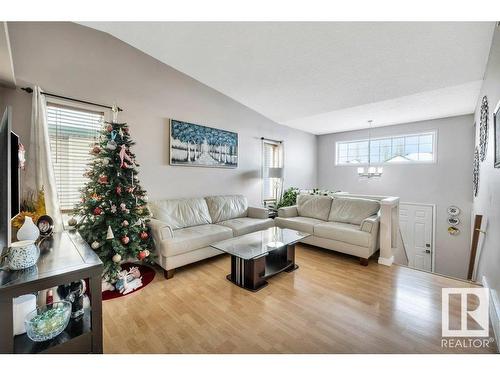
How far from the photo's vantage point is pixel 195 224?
331 centimetres

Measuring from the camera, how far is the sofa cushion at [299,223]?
3.53m

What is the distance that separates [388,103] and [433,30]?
6.09 feet

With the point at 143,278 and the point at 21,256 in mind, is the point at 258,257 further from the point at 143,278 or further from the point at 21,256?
the point at 21,256

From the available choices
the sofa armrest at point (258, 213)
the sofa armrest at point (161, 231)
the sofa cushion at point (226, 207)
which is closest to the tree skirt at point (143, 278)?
the sofa armrest at point (161, 231)

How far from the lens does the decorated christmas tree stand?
2234 mm

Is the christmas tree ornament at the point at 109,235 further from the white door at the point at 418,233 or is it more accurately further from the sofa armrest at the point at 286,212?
the white door at the point at 418,233

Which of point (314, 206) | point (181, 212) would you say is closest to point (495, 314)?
point (314, 206)

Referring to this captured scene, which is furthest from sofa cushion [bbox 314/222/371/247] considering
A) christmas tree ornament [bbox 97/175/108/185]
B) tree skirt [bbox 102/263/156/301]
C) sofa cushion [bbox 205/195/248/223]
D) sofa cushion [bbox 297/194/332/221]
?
christmas tree ornament [bbox 97/175/108/185]

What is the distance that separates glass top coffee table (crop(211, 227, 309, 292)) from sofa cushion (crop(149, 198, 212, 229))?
2.74 feet

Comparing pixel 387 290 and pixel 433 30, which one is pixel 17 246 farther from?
pixel 433 30

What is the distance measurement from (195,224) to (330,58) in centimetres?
281
